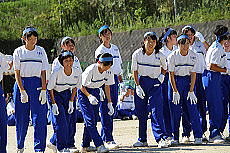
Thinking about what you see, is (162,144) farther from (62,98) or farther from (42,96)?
(42,96)

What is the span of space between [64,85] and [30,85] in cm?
61

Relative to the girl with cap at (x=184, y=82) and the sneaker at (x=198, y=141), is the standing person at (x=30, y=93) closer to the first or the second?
the girl with cap at (x=184, y=82)

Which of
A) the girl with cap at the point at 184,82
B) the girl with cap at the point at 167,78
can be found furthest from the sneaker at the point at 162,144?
the girl with cap at the point at 184,82

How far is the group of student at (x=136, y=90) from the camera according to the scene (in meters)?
9.01

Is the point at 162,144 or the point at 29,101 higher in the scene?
the point at 29,101

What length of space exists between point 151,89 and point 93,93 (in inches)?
41.0

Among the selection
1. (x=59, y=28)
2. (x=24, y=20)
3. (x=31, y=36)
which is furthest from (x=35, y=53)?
(x=24, y=20)

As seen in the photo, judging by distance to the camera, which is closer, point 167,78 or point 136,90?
point 136,90

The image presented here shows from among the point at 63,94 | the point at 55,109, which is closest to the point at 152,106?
the point at 63,94

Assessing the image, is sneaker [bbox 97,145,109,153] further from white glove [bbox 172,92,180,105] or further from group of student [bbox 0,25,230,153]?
white glove [bbox 172,92,180,105]

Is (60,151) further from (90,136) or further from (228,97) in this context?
(228,97)

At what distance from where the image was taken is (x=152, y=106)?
32.2 feet

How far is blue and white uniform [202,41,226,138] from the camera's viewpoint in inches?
394

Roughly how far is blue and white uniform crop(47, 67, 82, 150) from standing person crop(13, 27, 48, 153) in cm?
24
